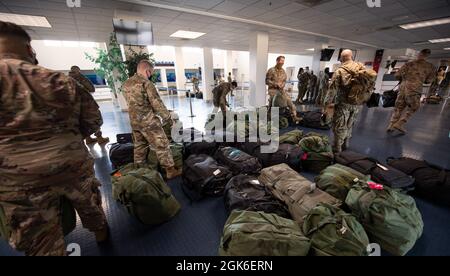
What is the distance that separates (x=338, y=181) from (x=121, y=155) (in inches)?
108

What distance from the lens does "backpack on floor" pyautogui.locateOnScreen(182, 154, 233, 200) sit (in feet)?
6.62

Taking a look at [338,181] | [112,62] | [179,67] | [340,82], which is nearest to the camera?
[338,181]

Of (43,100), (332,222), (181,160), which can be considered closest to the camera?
(43,100)

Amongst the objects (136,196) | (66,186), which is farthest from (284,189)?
(66,186)

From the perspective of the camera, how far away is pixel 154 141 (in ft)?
7.61

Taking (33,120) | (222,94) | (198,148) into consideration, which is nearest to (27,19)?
(222,94)

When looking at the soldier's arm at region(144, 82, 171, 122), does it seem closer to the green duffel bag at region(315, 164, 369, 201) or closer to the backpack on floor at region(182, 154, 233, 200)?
the backpack on floor at region(182, 154, 233, 200)

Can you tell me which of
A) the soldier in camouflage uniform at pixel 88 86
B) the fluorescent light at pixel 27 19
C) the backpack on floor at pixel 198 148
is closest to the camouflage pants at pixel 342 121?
the backpack on floor at pixel 198 148

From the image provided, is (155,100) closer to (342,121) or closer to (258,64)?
(342,121)

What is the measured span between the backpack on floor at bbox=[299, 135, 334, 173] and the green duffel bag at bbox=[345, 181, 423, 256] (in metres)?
0.95

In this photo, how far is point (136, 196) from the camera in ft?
5.20

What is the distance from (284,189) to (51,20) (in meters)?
6.34

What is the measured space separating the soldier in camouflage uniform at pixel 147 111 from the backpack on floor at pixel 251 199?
1015 millimetres

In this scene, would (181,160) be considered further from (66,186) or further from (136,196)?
(66,186)
